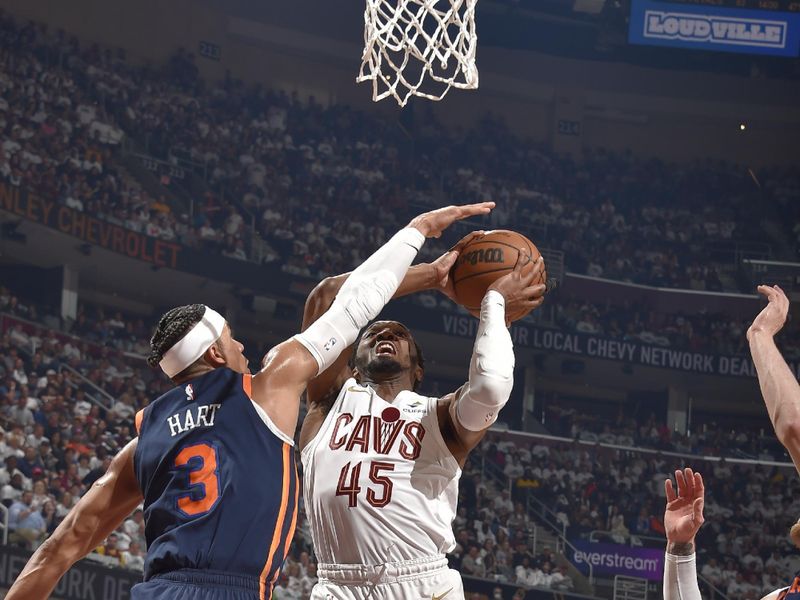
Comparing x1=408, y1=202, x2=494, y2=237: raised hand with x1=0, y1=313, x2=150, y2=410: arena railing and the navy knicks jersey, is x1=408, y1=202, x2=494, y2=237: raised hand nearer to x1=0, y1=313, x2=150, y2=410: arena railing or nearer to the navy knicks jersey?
the navy knicks jersey

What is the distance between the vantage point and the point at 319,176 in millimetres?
21703

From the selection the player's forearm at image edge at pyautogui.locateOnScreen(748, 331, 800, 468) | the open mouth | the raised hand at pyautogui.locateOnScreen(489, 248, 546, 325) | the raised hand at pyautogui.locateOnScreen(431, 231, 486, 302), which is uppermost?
the raised hand at pyautogui.locateOnScreen(431, 231, 486, 302)

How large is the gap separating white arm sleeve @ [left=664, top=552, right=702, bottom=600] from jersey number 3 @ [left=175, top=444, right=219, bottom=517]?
1.88 m

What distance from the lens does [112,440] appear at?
48.2ft

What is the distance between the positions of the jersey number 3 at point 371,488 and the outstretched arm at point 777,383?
152 cm

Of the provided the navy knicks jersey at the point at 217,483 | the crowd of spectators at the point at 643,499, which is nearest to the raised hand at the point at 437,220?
the navy knicks jersey at the point at 217,483

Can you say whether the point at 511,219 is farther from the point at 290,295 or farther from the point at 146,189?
the point at 146,189

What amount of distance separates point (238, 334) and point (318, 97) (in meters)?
6.45

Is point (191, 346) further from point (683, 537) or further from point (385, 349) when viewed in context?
point (683, 537)

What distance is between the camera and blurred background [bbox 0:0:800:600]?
53.6 ft

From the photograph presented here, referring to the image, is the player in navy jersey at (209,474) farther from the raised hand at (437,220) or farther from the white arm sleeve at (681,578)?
the white arm sleeve at (681,578)

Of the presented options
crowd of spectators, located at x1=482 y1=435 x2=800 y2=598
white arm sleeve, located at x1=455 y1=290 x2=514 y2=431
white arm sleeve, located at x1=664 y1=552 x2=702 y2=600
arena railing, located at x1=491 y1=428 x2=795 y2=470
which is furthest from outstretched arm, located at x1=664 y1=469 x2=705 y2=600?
arena railing, located at x1=491 y1=428 x2=795 y2=470

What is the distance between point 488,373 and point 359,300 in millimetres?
650

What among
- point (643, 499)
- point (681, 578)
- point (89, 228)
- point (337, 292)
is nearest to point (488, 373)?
point (337, 292)
